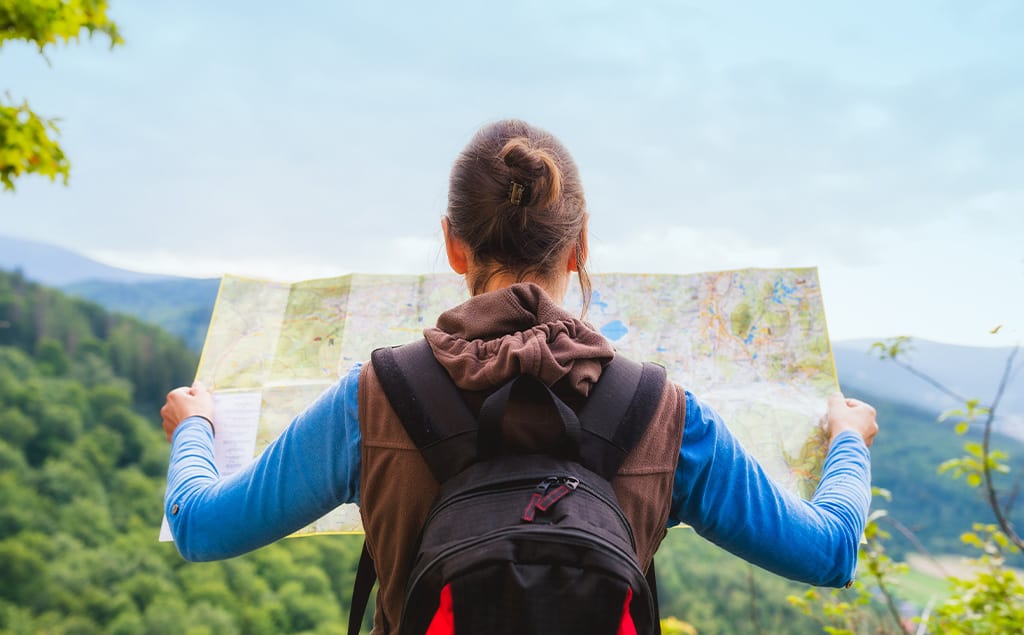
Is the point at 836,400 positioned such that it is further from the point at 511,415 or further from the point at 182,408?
the point at 182,408

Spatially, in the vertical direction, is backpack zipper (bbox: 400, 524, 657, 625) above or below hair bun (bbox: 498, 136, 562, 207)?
below

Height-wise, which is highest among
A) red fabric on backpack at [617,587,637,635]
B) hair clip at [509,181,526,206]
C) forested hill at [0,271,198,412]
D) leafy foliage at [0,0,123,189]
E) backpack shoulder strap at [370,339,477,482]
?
leafy foliage at [0,0,123,189]

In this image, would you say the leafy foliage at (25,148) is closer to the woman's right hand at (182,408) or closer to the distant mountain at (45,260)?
the woman's right hand at (182,408)

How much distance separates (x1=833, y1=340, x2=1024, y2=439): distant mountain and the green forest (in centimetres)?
768

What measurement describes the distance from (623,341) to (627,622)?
92 cm

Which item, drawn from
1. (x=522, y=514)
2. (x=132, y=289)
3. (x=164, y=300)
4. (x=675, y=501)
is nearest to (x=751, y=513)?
(x=675, y=501)

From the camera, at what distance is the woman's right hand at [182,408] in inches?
60.2

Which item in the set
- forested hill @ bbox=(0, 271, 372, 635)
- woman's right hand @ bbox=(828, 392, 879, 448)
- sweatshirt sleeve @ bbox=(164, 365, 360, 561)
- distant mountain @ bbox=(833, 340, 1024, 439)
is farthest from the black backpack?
forested hill @ bbox=(0, 271, 372, 635)

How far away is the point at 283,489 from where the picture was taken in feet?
3.65

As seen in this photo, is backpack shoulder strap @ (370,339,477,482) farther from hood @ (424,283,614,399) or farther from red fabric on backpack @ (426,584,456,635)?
red fabric on backpack @ (426,584,456,635)

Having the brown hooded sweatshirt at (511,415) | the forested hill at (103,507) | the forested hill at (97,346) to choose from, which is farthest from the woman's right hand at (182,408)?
the forested hill at (97,346)

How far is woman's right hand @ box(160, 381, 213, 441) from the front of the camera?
5.01ft

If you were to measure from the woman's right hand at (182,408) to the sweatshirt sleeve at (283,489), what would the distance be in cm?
32

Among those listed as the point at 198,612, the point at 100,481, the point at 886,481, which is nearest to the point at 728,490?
the point at 886,481
